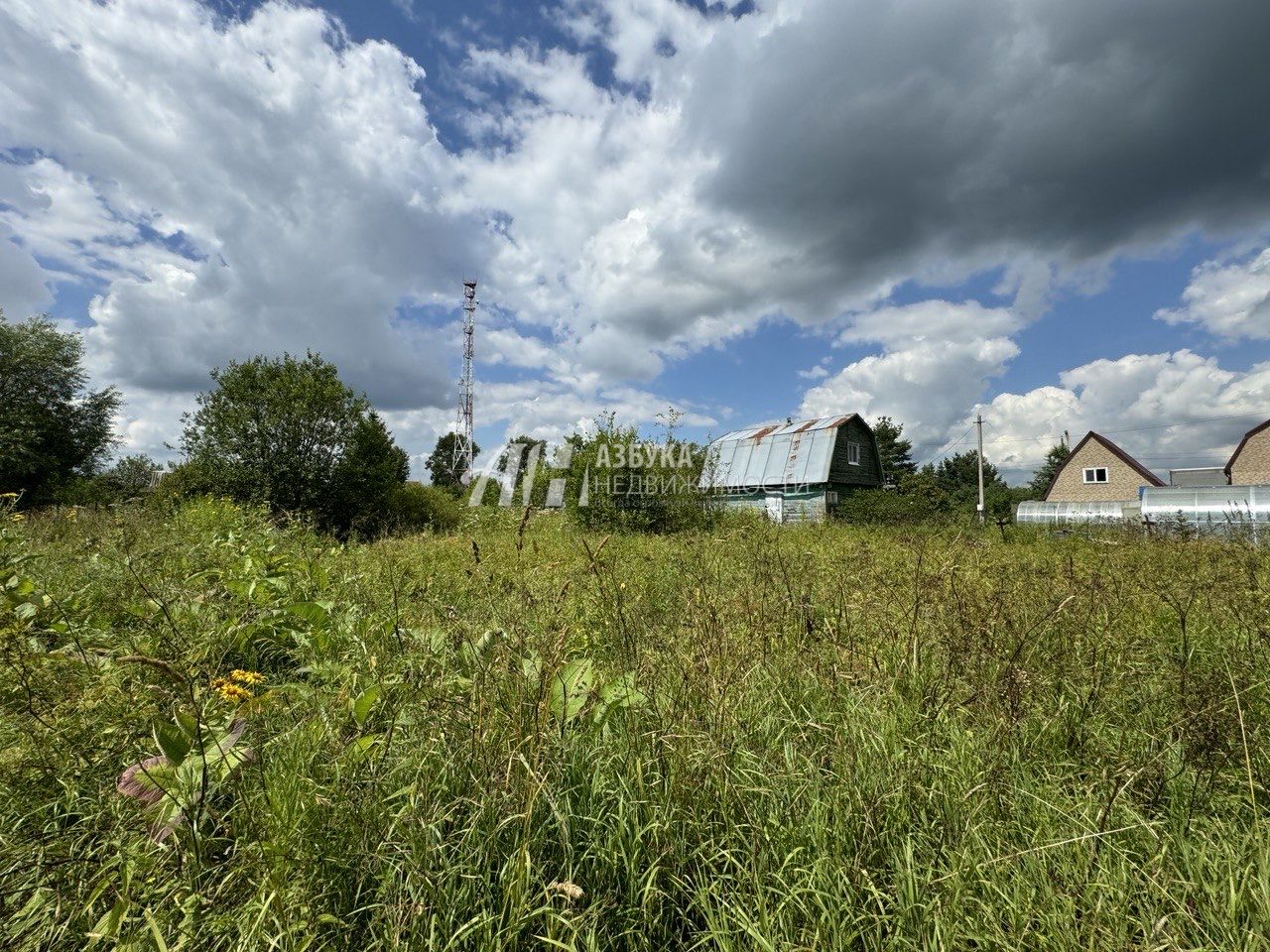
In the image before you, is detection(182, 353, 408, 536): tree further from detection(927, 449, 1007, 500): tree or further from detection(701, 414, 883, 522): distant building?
detection(927, 449, 1007, 500): tree

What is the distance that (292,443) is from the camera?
13742mm

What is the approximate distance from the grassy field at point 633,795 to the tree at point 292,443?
12.2 m

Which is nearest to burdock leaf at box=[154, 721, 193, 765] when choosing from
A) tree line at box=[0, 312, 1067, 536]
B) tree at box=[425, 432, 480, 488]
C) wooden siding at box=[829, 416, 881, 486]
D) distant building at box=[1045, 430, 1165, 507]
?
tree line at box=[0, 312, 1067, 536]

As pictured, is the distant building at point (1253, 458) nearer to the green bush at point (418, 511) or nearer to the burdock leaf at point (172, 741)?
the green bush at point (418, 511)

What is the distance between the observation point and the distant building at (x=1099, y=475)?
29953 mm

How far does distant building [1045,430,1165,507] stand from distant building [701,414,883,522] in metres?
15.2

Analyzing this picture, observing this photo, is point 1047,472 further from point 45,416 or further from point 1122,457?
point 45,416

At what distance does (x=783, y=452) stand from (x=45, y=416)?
2969cm

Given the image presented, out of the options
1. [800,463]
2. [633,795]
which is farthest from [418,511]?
[633,795]

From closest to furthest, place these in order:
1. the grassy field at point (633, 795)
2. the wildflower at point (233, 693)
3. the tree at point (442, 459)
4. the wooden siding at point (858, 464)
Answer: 1. the grassy field at point (633, 795)
2. the wildflower at point (233, 693)
3. the wooden siding at point (858, 464)
4. the tree at point (442, 459)

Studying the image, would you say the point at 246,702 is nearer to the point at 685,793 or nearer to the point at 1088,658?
the point at 685,793

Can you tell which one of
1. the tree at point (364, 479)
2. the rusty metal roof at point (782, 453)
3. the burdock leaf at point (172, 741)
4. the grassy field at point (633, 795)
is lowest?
the grassy field at point (633, 795)

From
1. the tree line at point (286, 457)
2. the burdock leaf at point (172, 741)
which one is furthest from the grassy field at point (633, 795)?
the tree line at point (286, 457)

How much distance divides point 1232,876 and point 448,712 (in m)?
2.18
